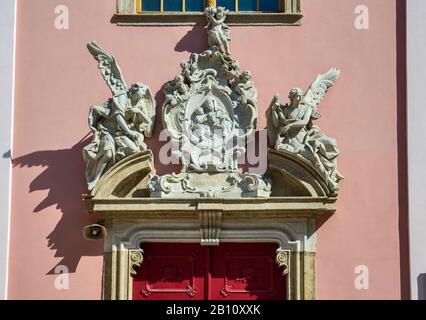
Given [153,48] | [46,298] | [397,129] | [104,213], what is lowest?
[46,298]

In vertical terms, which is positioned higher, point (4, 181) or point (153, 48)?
point (153, 48)

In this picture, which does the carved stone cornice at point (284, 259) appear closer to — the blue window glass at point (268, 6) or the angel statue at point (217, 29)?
the angel statue at point (217, 29)

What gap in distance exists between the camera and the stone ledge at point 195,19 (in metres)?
13.6

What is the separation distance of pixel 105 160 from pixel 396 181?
299 centimetres

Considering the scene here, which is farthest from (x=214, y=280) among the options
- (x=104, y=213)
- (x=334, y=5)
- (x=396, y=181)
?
(x=334, y=5)

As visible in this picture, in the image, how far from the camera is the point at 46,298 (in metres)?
13.2

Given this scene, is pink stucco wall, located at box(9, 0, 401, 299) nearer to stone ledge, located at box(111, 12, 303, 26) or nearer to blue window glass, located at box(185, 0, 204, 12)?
stone ledge, located at box(111, 12, 303, 26)

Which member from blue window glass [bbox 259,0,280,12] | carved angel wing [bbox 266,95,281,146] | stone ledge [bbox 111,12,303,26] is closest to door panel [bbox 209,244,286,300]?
carved angel wing [bbox 266,95,281,146]

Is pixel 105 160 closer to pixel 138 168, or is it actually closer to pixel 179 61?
pixel 138 168

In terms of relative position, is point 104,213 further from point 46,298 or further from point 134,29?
point 134,29

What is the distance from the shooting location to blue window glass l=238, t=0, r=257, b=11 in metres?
13.8

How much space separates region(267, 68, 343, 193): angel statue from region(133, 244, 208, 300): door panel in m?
1.42

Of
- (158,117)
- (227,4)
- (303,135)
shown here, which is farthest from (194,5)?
(303,135)

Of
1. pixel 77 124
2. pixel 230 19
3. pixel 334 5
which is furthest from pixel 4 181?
pixel 334 5
